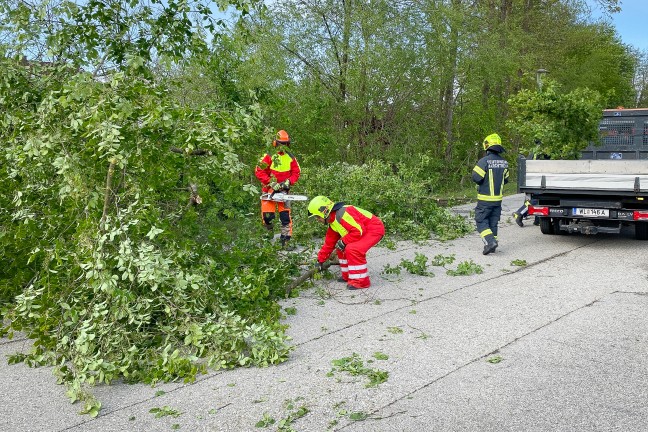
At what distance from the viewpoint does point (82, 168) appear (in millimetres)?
5539

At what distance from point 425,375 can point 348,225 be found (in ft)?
10.4

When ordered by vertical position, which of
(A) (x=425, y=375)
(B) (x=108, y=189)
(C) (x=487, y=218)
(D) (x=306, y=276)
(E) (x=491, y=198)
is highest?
(B) (x=108, y=189)

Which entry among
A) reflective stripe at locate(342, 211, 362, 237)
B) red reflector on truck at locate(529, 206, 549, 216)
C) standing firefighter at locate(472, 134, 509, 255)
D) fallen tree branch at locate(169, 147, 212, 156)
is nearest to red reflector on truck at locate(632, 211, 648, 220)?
red reflector on truck at locate(529, 206, 549, 216)

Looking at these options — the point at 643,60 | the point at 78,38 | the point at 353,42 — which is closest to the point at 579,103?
the point at 353,42

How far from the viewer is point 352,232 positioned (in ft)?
26.4

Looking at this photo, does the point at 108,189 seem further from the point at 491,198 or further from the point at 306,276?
the point at 491,198

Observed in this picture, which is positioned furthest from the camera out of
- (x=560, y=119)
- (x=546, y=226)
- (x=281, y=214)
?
(x=560, y=119)

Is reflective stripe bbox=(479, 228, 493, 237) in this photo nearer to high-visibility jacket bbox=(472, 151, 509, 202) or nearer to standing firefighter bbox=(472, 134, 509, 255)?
standing firefighter bbox=(472, 134, 509, 255)

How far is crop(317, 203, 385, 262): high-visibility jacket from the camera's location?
26.4 feet

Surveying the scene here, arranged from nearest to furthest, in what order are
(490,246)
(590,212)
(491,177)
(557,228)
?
(490,246), (491,177), (590,212), (557,228)

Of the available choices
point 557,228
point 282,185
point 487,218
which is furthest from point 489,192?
point 282,185

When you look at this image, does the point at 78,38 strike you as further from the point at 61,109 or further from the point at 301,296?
the point at 301,296

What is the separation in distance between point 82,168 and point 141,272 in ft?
3.47

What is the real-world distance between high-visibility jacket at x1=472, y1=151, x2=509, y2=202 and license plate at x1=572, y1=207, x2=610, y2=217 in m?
1.34
